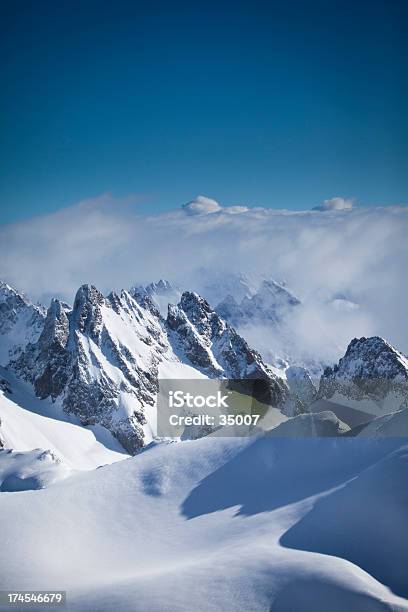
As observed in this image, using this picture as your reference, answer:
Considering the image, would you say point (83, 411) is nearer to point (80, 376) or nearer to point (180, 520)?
point (80, 376)

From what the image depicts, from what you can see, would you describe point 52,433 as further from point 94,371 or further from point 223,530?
point 223,530

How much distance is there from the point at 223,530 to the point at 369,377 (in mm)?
115637

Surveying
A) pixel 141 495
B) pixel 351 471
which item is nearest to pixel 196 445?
pixel 141 495

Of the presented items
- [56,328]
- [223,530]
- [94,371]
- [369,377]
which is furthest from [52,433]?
[223,530]

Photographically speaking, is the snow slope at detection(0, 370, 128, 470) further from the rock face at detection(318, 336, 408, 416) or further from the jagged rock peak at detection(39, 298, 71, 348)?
the rock face at detection(318, 336, 408, 416)

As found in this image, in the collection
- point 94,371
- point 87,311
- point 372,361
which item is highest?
point 87,311

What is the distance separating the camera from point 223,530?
29.1 m

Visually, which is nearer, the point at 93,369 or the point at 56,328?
the point at 93,369

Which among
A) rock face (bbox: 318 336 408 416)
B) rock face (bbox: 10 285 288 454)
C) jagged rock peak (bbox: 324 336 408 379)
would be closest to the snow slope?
rock face (bbox: 10 285 288 454)

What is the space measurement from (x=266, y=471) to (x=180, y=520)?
6254mm

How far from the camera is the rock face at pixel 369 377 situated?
375 ft

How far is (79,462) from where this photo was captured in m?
143

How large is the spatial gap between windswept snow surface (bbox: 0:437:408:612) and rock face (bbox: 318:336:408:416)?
252ft

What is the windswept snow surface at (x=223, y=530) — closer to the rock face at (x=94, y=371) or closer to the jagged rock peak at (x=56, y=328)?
the rock face at (x=94, y=371)
